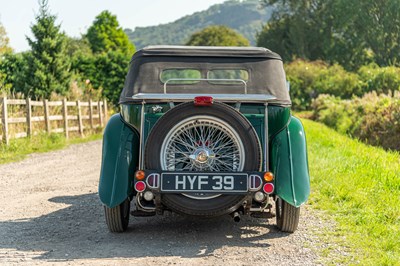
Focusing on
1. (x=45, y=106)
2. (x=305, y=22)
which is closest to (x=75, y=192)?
(x=45, y=106)

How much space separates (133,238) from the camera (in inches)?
248

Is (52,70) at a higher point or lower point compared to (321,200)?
higher

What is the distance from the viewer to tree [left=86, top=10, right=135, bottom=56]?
8044 centimetres

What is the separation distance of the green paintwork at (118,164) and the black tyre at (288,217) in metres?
1.52

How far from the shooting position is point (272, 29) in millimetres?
69312

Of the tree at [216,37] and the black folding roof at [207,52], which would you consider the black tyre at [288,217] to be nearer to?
the black folding roof at [207,52]

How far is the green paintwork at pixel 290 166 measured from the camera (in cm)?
617

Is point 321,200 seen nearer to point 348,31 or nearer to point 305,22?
point 348,31

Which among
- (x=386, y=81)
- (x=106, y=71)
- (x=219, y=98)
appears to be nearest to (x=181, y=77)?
(x=219, y=98)

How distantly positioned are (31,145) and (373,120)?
9760mm

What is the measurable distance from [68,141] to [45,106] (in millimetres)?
1495

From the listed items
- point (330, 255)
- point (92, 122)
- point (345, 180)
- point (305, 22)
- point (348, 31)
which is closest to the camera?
point (330, 255)

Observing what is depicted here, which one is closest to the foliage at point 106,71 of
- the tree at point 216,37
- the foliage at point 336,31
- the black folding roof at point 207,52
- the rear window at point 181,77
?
the rear window at point 181,77

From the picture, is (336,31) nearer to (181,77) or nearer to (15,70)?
(15,70)
